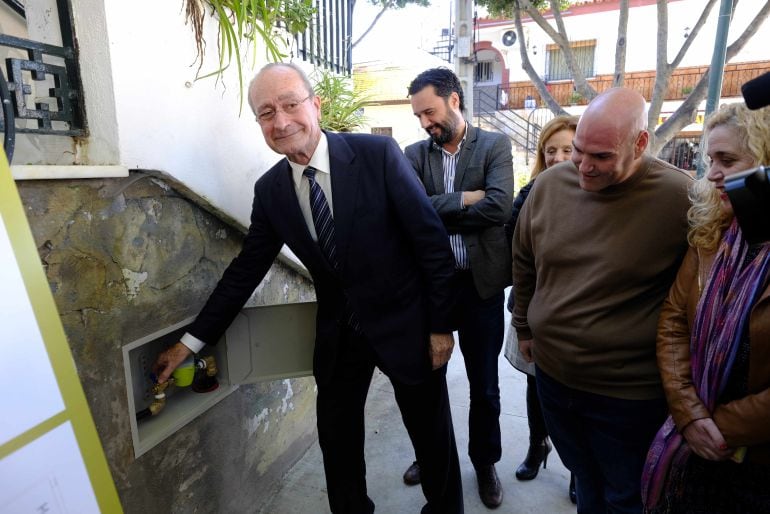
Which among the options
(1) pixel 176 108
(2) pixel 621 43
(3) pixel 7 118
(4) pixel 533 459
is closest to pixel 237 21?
(1) pixel 176 108

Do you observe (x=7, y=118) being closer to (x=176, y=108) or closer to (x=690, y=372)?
(x=176, y=108)

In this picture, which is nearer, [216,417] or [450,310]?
[450,310]

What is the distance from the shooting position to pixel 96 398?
59.1 inches

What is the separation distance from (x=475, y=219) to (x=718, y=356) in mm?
1096

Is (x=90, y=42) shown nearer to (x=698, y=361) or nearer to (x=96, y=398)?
(x=96, y=398)

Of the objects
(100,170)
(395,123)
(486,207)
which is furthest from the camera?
(395,123)

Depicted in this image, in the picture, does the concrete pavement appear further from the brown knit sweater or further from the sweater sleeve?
the brown knit sweater

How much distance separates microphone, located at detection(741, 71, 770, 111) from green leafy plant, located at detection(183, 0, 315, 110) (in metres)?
1.64

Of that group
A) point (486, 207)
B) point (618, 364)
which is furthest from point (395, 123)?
point (618, 364)

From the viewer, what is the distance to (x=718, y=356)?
124cm

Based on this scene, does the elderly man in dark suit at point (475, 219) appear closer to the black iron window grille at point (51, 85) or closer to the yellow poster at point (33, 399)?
the black iron window grille at point (51, 85)

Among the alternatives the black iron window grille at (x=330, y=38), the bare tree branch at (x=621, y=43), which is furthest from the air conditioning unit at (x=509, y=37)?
the black iron window grille at (x=330, y=38)

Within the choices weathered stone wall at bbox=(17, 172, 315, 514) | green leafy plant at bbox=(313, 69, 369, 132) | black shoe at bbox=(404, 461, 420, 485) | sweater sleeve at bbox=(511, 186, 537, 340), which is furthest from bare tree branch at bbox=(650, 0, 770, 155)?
weathered stone wall at bbox=(17, 172, 315, 514)

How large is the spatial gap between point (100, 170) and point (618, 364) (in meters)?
1.71
